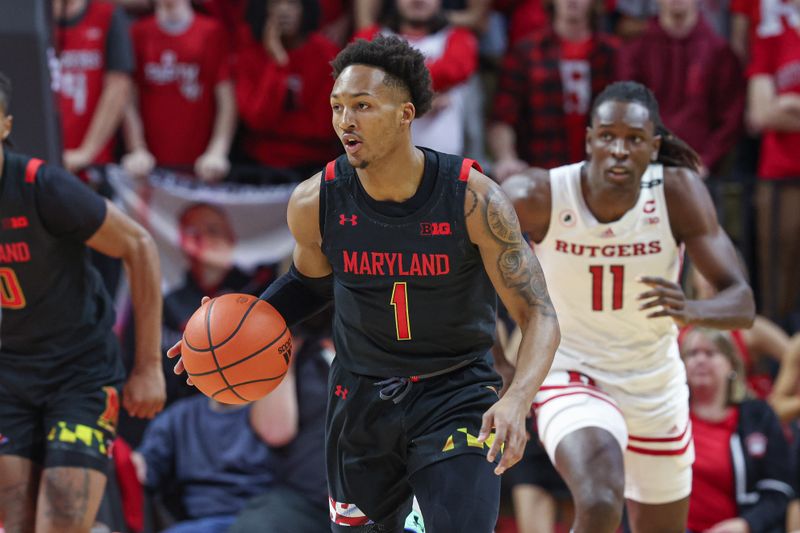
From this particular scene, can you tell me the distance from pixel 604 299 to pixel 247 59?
146 inches

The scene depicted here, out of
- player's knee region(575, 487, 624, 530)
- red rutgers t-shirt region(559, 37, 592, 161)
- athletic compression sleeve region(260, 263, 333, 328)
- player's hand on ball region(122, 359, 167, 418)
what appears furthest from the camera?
red rutgers t-shirt region(559, 37, 592, 161)

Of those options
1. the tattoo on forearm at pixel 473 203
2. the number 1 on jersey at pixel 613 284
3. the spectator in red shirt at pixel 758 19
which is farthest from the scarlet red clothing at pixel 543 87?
the tattoo on forearm at pixel 473 203

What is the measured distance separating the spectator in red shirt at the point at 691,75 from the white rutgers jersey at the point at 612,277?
2.71 metres

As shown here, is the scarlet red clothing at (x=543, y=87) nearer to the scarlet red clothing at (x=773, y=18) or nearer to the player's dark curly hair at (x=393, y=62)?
the scarlet red clothing at (x=773, y=18)

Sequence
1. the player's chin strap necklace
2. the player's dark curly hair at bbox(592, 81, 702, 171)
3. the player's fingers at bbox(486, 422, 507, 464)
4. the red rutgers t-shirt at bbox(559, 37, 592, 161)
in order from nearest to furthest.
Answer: the player's fingers at bbox(486, 422, 507, 464)
the player's chin strap necklace
the player's dark curly hair at bbox(592, 81, 702, 171)
the red rutgers t-shirt at bbox(559, 37, 592, 161)

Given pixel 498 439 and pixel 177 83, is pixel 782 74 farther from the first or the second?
pixel 498 439

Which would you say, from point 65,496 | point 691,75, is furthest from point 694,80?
point 65,496

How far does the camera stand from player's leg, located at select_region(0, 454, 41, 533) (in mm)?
4586

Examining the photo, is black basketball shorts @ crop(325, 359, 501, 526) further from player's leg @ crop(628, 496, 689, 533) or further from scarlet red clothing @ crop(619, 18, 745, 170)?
scarlet red clothing @ crop(619, 18, 745, 170)

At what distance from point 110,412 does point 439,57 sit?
3579 mm

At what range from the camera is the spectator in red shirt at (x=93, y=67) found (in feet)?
24.6

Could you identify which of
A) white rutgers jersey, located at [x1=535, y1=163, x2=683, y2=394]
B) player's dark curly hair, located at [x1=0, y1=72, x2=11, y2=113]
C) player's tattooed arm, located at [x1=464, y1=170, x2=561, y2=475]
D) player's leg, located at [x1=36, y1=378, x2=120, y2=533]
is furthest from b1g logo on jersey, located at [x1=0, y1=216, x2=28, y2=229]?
white rutgers jersey, located at [x1=535, y1=163, x2=683, y2=394]

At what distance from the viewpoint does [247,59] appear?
7.75 m

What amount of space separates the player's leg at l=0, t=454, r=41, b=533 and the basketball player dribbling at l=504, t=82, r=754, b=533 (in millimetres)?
2089
